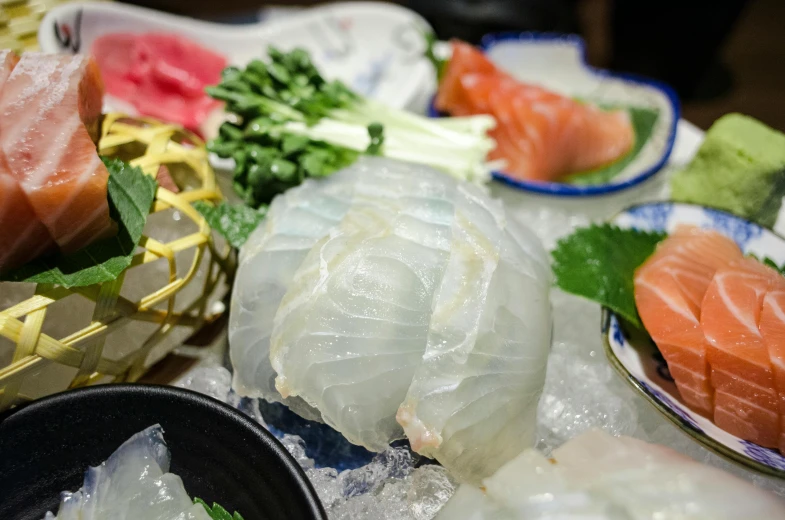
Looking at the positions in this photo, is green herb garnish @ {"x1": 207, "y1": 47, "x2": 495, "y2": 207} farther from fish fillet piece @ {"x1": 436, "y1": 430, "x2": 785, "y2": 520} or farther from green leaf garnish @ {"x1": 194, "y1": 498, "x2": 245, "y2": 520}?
fish fillet piece @ {"x1": 436, "y1": 430, "x2": 785, "y2": 520}

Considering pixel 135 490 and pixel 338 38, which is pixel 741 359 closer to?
pixel 135 490

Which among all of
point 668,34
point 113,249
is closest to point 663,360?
point 113,249

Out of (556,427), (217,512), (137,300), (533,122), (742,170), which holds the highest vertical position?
(742,170)

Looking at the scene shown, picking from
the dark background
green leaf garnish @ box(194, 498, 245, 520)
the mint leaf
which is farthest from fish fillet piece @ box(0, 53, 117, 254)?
the dark background

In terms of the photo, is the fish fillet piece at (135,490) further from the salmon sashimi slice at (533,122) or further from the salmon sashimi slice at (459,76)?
the salmon sashimi slice at (459,76)

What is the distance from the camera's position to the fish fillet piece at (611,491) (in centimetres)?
95

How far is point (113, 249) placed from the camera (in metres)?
1.25

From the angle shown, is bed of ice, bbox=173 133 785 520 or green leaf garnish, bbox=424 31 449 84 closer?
bed of ice, bbox=173 133 785 520

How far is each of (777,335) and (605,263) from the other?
468 millimetres

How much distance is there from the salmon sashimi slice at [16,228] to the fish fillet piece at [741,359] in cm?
155

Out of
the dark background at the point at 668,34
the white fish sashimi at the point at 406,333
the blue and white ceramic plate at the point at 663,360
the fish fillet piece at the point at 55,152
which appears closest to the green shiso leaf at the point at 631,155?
the blue and white ceramic plate at the point at 663,360

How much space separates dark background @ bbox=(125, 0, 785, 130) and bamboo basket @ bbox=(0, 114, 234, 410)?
214cm

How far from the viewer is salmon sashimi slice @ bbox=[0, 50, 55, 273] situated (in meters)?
1.12

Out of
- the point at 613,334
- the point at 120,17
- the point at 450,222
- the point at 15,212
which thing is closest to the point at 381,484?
the point at 450,222
